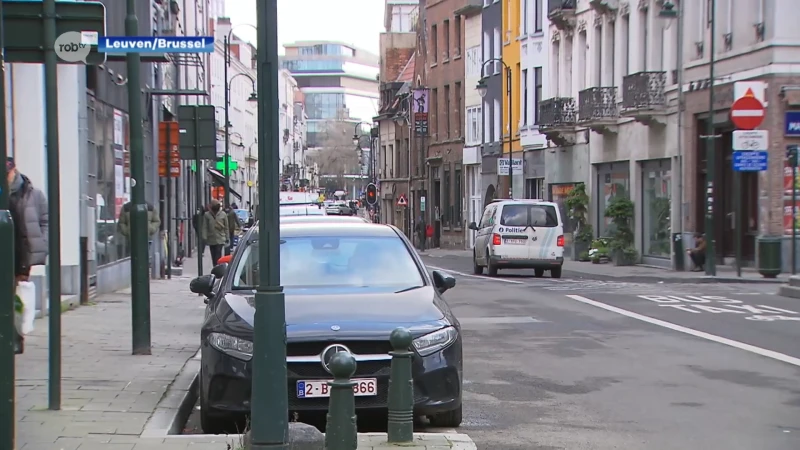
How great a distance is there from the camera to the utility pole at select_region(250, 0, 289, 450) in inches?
251

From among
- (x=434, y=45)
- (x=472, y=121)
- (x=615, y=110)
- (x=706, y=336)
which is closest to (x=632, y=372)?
(x=706, y=336)

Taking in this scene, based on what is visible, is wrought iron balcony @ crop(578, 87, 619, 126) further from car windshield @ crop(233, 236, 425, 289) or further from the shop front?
car windshield @ crop(233, 236, 425, 289)

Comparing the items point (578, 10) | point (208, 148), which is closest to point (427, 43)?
point (578, 10)

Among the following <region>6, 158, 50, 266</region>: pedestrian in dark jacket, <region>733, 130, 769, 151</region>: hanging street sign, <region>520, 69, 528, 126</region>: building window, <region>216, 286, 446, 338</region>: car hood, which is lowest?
<region>216, 286, 446, 338</region>: car hood

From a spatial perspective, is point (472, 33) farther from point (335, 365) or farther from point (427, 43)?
point (335, 365)

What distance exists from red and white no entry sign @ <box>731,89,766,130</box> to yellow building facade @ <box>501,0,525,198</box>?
2473 cm

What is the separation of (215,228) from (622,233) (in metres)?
15.3

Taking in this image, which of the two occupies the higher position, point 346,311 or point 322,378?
point 346,311

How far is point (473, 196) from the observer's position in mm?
60156

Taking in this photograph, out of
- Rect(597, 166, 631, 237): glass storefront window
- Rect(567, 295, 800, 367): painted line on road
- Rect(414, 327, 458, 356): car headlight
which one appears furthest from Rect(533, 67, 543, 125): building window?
Rect(414, 327, 458, 356): car headlight

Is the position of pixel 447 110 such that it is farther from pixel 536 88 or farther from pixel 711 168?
pixel 711 168

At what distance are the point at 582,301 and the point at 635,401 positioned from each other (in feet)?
33.1

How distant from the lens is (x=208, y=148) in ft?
63.4

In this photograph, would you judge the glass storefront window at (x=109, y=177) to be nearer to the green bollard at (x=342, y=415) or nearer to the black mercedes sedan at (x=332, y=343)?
the black mercedes sedan at (x=332, y=343)
